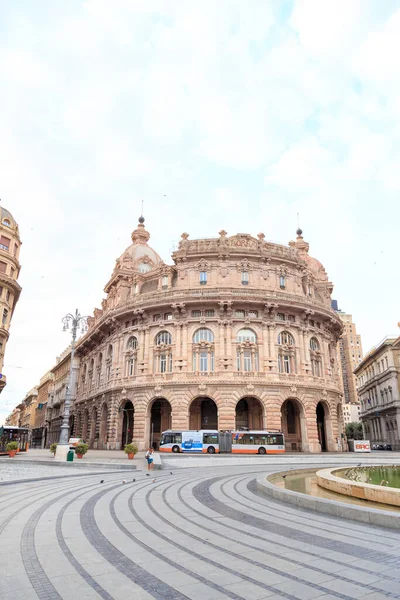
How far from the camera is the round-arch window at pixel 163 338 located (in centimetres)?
4613

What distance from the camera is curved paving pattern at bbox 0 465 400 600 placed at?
5.37 metres

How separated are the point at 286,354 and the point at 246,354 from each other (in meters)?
4.62

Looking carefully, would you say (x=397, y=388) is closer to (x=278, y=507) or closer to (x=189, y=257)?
(x=189, y=257)

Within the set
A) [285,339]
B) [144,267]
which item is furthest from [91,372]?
[285,339]

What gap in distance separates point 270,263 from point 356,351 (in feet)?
360

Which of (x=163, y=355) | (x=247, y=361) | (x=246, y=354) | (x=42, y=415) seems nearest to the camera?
(x=247, y=361)

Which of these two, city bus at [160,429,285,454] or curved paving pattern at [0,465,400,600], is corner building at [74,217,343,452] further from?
curved paving pattern at [0,465,400,600]

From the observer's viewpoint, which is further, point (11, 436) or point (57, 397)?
point (57, 397)

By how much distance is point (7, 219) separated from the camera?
48.6 meters

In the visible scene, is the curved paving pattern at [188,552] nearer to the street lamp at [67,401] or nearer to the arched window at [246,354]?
the street lamp at [67,401]

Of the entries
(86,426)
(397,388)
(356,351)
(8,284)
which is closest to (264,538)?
(8,284)

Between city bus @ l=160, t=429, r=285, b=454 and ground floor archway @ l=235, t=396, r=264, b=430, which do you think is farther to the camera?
ground floor archway @ l=235, t=396, r=264, b=430

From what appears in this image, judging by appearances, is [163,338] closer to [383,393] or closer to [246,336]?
[246,336]

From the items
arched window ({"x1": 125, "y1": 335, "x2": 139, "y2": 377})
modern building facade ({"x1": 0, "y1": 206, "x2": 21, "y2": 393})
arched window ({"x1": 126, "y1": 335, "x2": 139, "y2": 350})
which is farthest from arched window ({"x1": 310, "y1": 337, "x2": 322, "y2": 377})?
modern building facade ({"x1": 0, "y1": 206, "x2": 21, "y2": 393})
